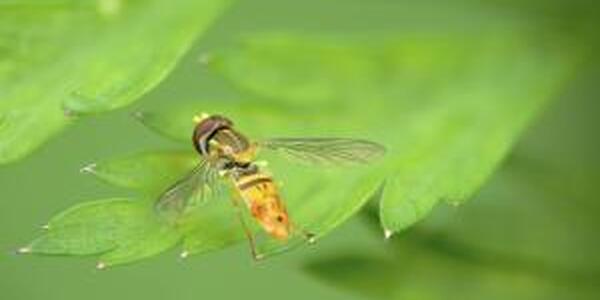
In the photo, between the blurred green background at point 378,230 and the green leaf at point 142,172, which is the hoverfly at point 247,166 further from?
the blurred green background at point 378,230

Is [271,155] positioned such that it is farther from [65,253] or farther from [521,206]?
[521,206]

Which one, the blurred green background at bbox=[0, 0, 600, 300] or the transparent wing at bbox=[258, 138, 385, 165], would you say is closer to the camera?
the transparent wing at bbox=[258, 138, 385, 165]

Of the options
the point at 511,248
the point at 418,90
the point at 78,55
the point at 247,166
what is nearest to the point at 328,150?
the point at 247,166

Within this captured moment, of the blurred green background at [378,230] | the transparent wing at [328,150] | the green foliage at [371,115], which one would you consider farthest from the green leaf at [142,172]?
the blurred green background at [378,230]

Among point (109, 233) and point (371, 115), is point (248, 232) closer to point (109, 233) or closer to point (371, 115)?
point (109, 233)

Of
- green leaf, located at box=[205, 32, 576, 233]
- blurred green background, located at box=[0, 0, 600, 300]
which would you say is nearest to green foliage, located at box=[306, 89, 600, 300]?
blurred green background, located at box=[0, 0, 600, 300]

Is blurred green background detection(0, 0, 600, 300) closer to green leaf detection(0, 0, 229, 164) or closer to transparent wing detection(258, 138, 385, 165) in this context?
transparent wing detection(258, 138, 385, 165)
